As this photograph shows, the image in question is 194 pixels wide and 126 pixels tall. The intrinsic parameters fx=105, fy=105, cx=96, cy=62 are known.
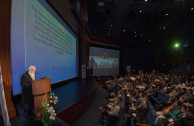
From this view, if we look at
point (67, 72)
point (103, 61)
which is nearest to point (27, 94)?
point (67, 72)

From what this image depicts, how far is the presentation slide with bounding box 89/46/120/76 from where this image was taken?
14078 mm

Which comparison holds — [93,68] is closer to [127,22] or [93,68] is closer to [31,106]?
[127,22]

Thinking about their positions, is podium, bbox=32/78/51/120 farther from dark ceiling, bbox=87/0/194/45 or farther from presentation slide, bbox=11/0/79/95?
dark ceiling, bbox=87/0/194/45

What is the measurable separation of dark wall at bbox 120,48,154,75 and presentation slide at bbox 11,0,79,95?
14638 mm

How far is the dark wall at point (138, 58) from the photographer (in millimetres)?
19141

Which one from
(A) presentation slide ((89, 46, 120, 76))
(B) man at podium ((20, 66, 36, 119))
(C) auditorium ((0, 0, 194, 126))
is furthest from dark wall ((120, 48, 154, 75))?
(B) man at podium ((20, 66, 36, 119))

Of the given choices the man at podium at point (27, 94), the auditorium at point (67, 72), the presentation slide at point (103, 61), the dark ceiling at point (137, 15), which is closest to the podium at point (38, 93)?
the auditorium at point (67, 72)

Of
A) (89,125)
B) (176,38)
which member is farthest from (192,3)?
(89,125)

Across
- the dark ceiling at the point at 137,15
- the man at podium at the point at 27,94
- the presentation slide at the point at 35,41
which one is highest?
the dark ceiling at the point at 137,15

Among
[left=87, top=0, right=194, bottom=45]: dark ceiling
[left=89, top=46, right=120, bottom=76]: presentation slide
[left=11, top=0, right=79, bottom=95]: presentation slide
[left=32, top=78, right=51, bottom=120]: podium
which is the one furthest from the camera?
[left=89, top=46, right=120, bottom=76]: presentation slide

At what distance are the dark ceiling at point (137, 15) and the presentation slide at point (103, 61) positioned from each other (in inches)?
93.2

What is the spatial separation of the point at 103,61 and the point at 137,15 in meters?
7.16

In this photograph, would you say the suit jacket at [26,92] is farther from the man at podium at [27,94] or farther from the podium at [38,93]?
the podium at [38,93]

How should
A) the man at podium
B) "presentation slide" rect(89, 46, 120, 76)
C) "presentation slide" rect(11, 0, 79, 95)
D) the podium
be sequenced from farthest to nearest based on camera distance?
"presentation slide" rect(89, 46, 120, 76) < "presentation slide" rect(11, 0, 79, 95) < the man at podium < the podium
